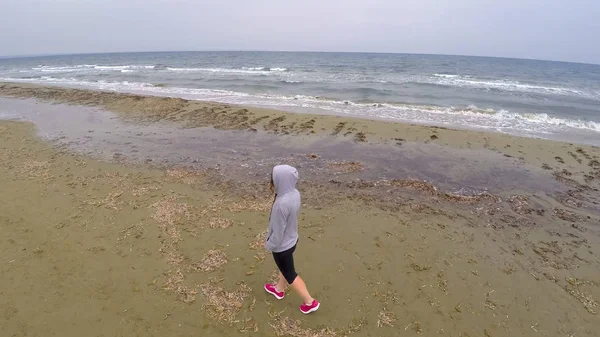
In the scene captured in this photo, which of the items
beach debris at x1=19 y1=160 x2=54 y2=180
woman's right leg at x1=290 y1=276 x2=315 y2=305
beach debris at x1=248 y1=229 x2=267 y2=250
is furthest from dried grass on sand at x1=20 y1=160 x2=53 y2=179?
woman's right leg at x1=290 y1=276 x2=315 y2=305

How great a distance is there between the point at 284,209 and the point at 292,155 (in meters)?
5.85

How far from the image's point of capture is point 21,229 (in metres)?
5.02

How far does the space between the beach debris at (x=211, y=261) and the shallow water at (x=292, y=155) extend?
9.37 ft

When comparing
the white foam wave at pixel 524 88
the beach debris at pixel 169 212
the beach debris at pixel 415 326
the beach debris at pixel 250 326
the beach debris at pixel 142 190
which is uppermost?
the white foam wave at pixel 524 88

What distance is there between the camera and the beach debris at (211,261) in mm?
4285

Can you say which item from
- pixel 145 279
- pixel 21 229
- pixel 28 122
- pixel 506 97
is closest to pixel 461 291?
pixel 145 279

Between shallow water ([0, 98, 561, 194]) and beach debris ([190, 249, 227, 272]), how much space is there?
2857 mm


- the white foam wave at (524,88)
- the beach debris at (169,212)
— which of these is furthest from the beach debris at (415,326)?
the white foam wave at (524,88)

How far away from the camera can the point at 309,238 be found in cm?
500

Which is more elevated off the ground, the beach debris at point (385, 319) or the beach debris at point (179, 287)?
the beach debris at point (179, 287)

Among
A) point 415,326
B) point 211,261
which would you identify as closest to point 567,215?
point 415,326

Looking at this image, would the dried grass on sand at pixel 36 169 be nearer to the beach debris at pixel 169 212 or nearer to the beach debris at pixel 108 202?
the beach debris at pixel 108 202

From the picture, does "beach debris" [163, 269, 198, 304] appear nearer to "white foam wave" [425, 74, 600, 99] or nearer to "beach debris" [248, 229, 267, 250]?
"beach debris" [248, 229, 267, 250]

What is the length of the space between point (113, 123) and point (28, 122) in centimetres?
350
